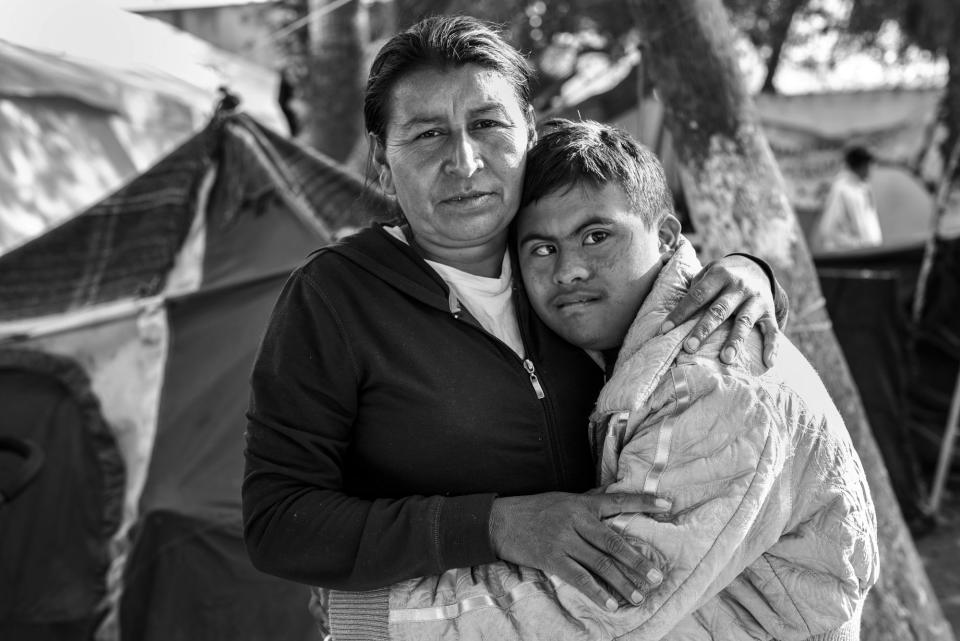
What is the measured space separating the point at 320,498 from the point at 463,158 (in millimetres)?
666

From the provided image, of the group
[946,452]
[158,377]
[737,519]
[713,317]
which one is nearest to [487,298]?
[713,317]

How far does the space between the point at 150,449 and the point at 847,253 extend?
14.8ft

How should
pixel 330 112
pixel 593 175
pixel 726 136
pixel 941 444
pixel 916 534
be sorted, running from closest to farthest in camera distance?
1. pixel 593 175
2. pixel 726 136
3. pixel 916 534
4. pixel 941 444
5. pixel 330 112

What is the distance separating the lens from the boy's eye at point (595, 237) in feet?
5.99

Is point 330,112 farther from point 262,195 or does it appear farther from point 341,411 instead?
point 341,411

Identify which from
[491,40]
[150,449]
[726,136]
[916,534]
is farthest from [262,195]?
[916,534]

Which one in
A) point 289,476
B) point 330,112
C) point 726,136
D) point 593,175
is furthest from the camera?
point 330,112

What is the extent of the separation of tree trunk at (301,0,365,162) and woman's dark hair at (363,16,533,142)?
5609 mm

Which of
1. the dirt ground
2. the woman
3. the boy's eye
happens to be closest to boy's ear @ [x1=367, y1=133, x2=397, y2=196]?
the woman

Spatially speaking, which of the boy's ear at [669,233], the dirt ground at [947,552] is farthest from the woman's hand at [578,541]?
the dirt ground at [947,552]

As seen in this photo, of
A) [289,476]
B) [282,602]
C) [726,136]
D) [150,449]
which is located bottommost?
[282,602]

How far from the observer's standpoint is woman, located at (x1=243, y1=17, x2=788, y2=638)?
158cm

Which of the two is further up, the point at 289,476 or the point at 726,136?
the point at 726,136

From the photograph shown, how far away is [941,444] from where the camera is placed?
6012 millimetres
